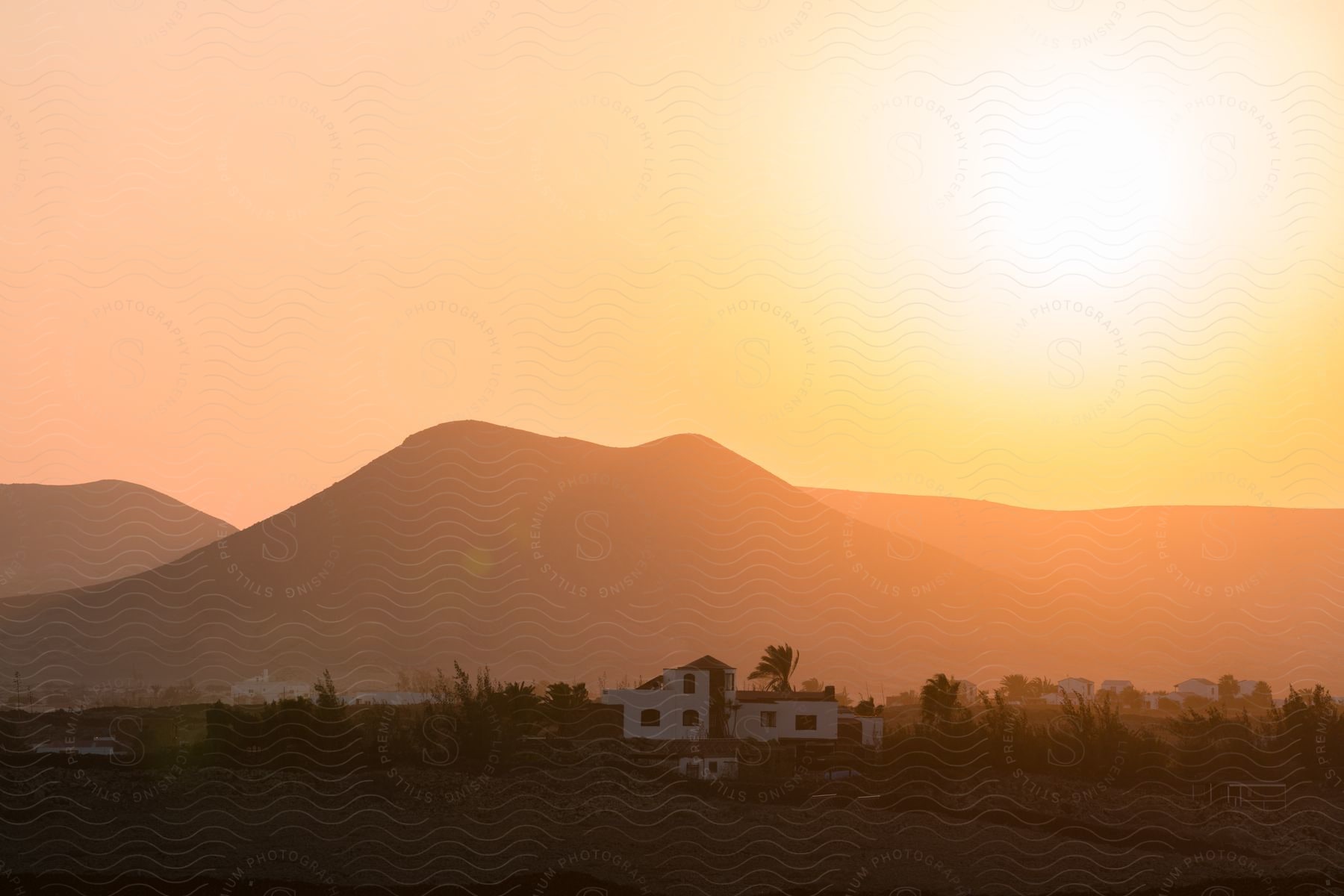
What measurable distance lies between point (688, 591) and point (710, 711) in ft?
353

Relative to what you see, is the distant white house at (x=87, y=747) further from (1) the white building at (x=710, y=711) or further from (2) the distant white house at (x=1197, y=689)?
(2) the distant white house at (x=1197, y=689)

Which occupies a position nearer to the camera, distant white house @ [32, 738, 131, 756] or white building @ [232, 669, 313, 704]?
distant white house @ [32, 738, 131, 756]

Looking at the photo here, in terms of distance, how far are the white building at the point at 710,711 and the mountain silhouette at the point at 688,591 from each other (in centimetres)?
6468

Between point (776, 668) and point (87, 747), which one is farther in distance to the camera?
point (776, 668)

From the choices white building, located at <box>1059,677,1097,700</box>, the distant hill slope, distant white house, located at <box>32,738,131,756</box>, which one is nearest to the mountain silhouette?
the distant hill slope

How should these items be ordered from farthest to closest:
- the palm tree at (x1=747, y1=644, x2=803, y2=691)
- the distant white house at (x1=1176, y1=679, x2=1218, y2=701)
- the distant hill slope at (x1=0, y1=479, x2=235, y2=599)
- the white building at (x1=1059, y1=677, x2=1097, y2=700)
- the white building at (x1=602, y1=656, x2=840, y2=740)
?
the distant hill slope at (x1=0, y1=479, x2=235, y2=599), the distant white house at (x1=1176, y1=679, x2=1218, y2=701), the white building at (x1=1059, y1=677, x2=1097, y2=700), the palm tree at (x1=747, y1=644, x2=803, y2=691), the white building at (x1=602, y1=656, x2=840, y2=740)

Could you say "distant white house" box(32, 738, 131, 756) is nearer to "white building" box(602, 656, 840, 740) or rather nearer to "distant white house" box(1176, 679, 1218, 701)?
"white building" box(602, 656, 840, 740)

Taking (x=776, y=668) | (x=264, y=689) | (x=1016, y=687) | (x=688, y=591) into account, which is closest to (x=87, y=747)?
(x=776, y=668)

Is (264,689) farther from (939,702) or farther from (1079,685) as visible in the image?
(939,702)

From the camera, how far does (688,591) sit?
A: 155 metres

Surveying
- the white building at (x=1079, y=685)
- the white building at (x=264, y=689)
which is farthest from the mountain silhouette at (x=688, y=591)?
the white building at (x=1079, y=685)

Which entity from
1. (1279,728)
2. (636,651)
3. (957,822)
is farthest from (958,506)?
(957,822)

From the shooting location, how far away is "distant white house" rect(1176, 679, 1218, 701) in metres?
94.6

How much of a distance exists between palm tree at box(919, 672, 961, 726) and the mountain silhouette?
2534 inches
